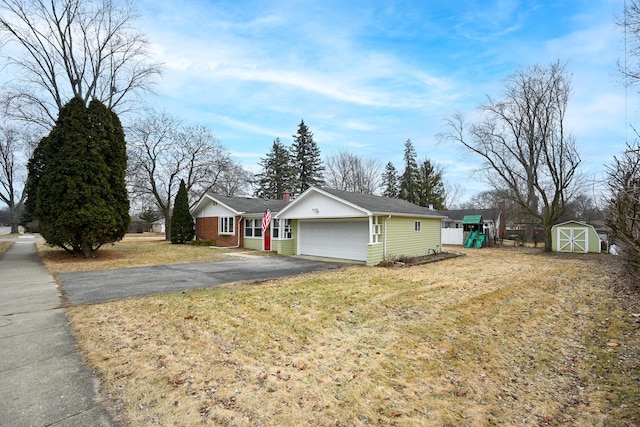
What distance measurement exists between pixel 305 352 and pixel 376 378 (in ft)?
3.70

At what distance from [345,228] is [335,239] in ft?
2.82

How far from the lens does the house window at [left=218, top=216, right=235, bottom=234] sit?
22688 millimetres

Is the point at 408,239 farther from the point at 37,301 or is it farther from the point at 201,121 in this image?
the point at 201,121

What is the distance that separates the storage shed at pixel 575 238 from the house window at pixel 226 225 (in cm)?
2273

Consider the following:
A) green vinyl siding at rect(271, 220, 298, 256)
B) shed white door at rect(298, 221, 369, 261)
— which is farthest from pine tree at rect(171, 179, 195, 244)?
shed white door at rect(298, 221, 369, 261)

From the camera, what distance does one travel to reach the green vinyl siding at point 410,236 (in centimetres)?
1487

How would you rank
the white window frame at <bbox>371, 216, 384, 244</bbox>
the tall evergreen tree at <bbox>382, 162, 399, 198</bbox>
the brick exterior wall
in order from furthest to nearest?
1. the tall evergreen tree at <bbox>382, 162, 399, 198</bbox>
2. the brick exterior wall
3. the white window frame at <bbox>371, 216, 384, 244</bbox>

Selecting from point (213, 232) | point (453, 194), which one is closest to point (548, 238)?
point (213, 232)

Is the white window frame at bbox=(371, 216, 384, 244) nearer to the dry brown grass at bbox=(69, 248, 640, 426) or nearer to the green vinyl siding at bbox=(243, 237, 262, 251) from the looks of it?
the dry brown grass at bbox=(69, 248, 640, 426)

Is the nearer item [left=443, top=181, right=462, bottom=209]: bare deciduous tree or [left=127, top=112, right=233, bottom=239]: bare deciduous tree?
[left=127, top=112, right=233, bottom=239]: bare deciduous tree

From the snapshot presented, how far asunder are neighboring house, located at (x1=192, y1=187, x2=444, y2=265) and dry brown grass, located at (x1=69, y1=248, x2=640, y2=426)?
20.6 ft

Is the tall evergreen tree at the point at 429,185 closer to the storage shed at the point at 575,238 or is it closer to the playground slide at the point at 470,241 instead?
the playground slide at the point at 470,241

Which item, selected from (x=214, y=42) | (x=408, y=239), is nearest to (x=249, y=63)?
(x=214, y=42)

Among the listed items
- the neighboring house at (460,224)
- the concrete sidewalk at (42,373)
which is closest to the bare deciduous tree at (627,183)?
the concrete sidewalk at (42,373)
